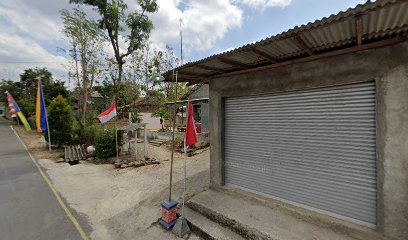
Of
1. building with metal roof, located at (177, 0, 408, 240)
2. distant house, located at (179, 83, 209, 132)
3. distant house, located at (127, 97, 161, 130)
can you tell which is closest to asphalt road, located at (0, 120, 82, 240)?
building with metal roof, located at (177, 0, 408, 240)

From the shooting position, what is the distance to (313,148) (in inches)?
164

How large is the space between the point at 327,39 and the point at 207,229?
4.44 metres

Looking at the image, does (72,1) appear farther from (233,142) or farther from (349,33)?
(349,33)

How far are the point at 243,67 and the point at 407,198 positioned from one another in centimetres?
397

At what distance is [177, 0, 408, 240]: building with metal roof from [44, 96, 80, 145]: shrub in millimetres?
14533

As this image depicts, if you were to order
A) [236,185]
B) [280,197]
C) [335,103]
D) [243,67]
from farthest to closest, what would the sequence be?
[236,185], [243,67], [280,197], [335,103]

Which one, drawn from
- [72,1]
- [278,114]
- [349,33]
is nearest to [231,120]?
[278,114]

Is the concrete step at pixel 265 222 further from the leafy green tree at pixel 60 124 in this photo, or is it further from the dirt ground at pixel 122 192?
the leafy green tree at pixel 60 124

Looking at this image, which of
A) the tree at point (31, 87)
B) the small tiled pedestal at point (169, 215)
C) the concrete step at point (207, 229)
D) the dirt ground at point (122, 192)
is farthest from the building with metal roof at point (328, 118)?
the tree at point (31, 87)

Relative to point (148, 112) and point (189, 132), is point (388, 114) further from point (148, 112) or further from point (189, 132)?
point (148, 112)

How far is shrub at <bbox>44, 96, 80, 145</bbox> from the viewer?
15180 millimetres

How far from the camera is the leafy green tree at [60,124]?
49.8 ft

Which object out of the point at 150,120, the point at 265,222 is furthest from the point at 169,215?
the point at 150,120

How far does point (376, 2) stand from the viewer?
7.26 feet
